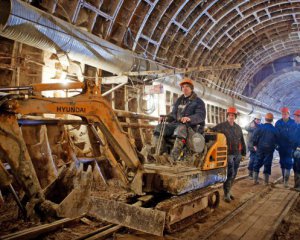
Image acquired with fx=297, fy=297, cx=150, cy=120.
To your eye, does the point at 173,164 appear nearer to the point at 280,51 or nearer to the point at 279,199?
the point at 279,199

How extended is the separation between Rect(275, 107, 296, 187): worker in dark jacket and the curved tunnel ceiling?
5.27m

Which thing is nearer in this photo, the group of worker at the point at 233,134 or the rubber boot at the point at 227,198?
the group of worker at the point at 233,134

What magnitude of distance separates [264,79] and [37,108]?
20.5m

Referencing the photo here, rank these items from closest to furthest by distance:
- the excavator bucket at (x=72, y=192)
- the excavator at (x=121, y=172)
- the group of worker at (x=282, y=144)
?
the excavator at (x=121, y=172), the excavator bucket at (x=72, y=192), the group of worker at (x=282, y=144)

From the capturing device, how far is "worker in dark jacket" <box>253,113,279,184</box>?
28.6 ft

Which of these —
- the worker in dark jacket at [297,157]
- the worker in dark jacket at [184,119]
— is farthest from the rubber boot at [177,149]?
the worker in dark jacket at [297,157]

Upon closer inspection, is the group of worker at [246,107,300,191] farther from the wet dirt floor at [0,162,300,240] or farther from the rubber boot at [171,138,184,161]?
the rubber boot at [171,138,184,161]

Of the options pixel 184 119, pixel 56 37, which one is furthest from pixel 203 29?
pixel 184 119

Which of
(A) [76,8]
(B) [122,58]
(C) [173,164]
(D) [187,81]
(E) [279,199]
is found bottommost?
(E) [279,199]

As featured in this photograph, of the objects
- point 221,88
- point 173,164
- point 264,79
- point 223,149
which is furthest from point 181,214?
point 264,79

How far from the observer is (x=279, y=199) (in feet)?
21.9

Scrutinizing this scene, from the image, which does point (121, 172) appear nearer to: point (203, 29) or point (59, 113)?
point (59, 113)

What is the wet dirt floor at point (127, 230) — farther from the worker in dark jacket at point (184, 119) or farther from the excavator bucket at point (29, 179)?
the worker in dark jacket at point (184, 119)

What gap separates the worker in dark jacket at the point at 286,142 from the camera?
27.4 feet
